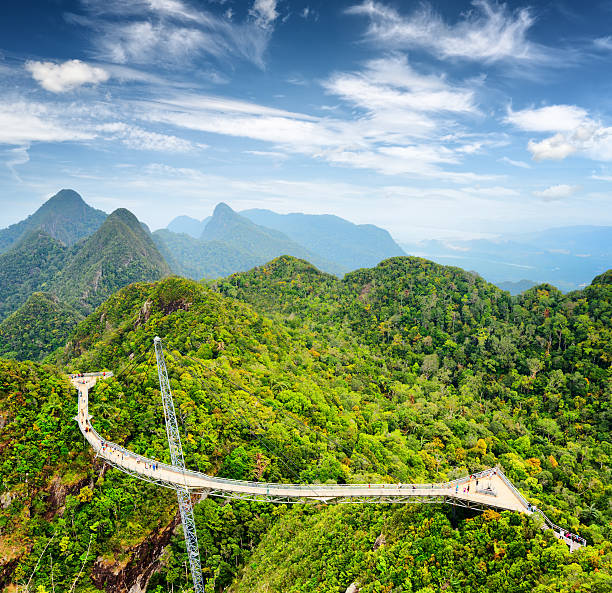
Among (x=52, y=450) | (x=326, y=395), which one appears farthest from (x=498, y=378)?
(x=52, y=450)

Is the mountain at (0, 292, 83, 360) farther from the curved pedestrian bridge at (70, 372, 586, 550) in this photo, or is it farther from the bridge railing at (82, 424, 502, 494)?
the bridge railing at (82, 424, 502, 494)

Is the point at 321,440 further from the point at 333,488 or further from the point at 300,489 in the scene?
the point at 333,488

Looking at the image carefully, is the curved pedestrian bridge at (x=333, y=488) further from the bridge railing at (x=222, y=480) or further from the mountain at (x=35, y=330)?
the mountain at (x=35, y=330)

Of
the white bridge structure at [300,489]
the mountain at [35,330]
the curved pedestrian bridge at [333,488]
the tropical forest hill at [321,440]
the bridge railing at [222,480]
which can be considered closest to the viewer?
the curved pedestrian bridge at [333,488]

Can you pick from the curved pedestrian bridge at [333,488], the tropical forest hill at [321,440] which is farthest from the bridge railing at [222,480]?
the tropical forest hill at [321,440]

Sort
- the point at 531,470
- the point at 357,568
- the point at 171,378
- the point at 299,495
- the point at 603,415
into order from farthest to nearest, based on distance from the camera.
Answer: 1. the point at 603,415
2. the point at 531,470
3. the point at 171,378
4. the point at 299,495
5. the point at 357,568

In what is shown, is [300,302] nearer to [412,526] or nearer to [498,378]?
[498,378]
